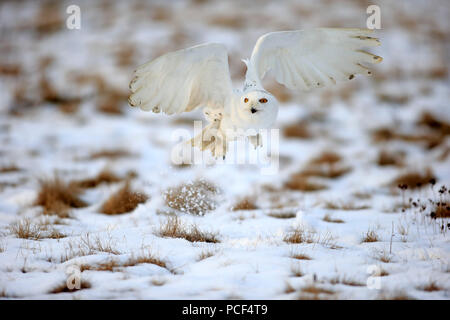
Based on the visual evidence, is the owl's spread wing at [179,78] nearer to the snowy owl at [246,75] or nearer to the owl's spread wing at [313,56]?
the snowy owl at [246,75]

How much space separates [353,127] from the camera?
9969 mm

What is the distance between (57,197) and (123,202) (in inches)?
37.4

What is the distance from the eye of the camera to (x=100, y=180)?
21.7 ft

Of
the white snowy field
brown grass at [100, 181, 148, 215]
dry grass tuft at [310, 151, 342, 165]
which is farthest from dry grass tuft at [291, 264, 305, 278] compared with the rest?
dry grass tuft at [310, 151, 342, 165]

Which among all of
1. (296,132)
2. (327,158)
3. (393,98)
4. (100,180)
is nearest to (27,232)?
(100,180)

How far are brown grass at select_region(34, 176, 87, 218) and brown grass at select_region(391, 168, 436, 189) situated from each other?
4.58 metres

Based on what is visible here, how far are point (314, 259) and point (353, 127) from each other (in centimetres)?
736

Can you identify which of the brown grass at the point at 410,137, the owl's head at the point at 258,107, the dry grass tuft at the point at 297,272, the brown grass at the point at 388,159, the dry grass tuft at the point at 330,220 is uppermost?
the brown grass at the point at 410,137

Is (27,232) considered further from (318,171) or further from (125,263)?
(318,171)

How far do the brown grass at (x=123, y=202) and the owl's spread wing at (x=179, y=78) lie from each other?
163 cm

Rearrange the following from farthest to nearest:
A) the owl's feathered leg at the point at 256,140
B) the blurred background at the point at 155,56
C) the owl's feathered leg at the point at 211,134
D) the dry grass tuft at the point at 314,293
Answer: the blurred background at the point at 155,56 → the owl's feathered leg at the point at 211,134 → the owl's feathered leg at the point at 256,140 → the dry grass tuft at the point at 314,293

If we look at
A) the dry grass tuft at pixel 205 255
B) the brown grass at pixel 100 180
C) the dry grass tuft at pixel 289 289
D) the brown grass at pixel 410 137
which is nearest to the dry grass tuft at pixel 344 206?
the dry grass tuft at pixel 205 255

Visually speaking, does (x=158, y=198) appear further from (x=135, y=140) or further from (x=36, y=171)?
(x=135, y=140)

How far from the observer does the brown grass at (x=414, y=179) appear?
616 cm
